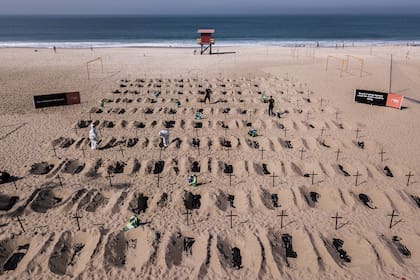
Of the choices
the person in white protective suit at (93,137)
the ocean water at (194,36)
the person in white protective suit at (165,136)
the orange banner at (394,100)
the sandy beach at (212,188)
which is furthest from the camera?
the ocean water at (194,36)

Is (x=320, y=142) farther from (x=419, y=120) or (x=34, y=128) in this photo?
(x=34, y=128)

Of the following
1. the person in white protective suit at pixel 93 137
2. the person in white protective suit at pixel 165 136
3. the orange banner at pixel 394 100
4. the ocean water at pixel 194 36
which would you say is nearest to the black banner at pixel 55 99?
the person in white protective suit at pixel 93 137

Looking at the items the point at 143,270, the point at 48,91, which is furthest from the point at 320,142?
the point at 48,91

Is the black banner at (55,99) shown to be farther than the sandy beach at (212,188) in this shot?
Yes

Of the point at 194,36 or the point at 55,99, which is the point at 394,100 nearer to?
the point at 55,99

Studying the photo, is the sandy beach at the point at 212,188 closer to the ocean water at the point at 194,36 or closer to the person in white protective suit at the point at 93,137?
the person in white protective suit at the point at 93,137

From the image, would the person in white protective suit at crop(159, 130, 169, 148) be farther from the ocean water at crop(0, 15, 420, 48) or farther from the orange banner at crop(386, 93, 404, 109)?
the ocean water at crop(0, 15, 420, 48)

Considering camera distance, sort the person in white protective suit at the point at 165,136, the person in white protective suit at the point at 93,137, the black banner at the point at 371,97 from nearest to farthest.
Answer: the person in white protective suit at the point at 93,137 < the person in white protective suit at the point at 165,136 < the black banner at the point at 371,97
